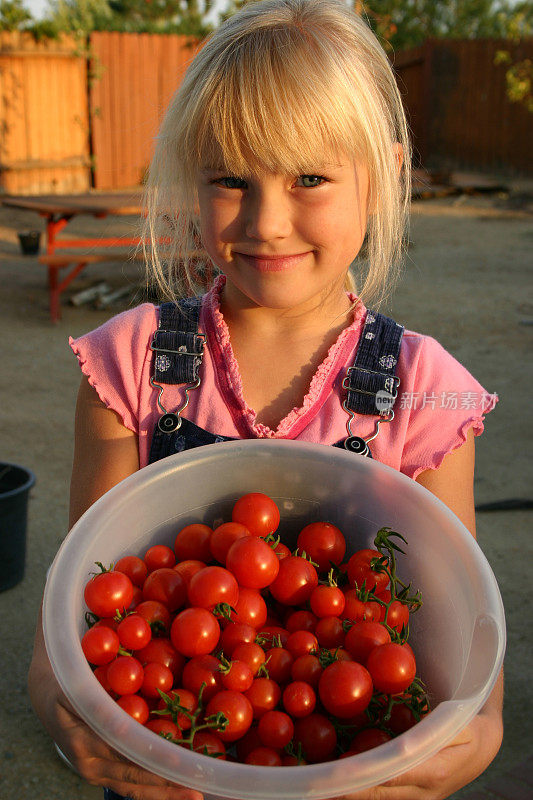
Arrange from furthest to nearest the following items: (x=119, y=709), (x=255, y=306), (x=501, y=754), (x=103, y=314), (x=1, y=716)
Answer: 1. (x=103, y=314)
2. (x=1, y=716)
3. (x=501, y=754)
4. (x=255, y=306)
5. (x=119, y=709)

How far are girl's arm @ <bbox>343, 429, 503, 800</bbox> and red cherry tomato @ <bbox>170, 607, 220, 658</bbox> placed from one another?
26 centimetres

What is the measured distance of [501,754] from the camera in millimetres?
1908

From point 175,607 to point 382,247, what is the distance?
745 millimetres

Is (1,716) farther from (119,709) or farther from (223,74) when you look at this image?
(223,74)

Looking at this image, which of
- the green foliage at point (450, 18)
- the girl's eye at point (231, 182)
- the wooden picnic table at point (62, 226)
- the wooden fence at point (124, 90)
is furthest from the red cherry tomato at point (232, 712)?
the green foliage at point (450, 18)

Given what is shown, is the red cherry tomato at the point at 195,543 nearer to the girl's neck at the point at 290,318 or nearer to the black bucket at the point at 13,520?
the girl's neck at the point at 290,318

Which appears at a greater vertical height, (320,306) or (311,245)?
(311,245)

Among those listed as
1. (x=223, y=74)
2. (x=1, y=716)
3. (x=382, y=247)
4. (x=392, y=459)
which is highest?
(x=223, y=74)

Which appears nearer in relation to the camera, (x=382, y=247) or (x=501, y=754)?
(x=382, y=247)

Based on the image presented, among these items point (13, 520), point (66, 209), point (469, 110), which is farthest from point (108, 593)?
point (469, 110)

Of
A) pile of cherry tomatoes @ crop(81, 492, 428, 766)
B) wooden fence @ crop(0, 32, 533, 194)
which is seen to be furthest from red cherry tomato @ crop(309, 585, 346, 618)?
wooden fence @ crop(0, 32, 533, 194)

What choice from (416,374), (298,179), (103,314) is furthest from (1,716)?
(103,314)

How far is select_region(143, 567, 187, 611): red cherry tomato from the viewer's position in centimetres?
107

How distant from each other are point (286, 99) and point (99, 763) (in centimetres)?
92
